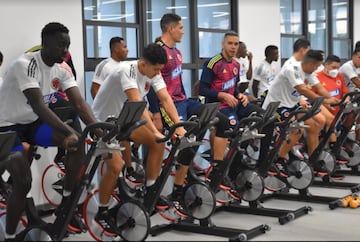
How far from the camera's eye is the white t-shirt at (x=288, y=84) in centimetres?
598

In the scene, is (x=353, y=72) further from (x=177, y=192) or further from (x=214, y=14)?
(x=177, y=192)

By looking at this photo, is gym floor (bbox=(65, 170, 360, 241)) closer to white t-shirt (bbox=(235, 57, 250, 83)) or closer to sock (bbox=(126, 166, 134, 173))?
sock (bbox=(126, 166, 134, 173))

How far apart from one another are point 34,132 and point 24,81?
45 cm

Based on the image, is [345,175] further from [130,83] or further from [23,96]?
[23,96]

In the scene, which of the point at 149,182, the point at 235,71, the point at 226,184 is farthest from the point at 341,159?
the point at 149,182

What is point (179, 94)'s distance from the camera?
5.54 meters

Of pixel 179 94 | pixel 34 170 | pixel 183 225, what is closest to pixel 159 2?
pixel 179 94

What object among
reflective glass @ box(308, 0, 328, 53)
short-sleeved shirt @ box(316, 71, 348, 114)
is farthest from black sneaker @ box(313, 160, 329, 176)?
reflective glass @ box(308, 0, 328, 53)

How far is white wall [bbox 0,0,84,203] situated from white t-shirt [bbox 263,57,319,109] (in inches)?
78.3

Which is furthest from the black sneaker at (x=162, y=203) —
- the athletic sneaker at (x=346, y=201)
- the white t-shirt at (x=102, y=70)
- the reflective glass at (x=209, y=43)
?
the reflective glass at (x=209, y=43)

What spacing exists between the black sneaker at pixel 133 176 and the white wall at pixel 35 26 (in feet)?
2.69

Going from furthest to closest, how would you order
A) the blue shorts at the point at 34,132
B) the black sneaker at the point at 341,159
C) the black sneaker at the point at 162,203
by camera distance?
the black sneaker at the point at 341,159
the black sneaker at the point at 162,203
the blue shorts at the point at 34,132

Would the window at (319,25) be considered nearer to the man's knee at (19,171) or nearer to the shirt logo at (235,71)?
the shirt logo at (235,71)

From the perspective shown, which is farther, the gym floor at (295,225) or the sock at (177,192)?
the sock at (177,192)
